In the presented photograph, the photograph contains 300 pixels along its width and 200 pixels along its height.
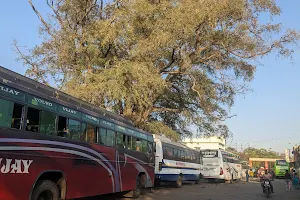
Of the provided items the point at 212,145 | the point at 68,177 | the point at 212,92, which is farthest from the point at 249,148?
the point at 68,177

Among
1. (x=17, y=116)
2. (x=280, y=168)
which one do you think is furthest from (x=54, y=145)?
(x=280, y=168)

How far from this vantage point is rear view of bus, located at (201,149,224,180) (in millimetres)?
28828

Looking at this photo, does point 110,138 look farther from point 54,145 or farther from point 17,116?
point 17,116

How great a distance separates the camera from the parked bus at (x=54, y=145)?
6.94 m

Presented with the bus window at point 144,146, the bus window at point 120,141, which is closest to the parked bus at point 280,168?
the bus window at point 144,146

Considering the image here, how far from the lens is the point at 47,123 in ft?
27.0

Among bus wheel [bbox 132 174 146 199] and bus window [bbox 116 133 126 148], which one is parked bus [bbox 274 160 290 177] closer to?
bus wheel [bbox 132 174 146 199]

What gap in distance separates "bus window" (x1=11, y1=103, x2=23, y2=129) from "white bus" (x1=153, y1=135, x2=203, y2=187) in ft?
39.2

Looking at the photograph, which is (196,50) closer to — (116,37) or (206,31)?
(206,31)

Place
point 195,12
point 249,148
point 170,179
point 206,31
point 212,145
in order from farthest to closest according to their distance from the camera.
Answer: point 249,148, point 212,145, point 170,179, point 206,31, point 195,12

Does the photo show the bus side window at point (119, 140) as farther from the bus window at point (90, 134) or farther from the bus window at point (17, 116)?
the bus window at point (17, 116)

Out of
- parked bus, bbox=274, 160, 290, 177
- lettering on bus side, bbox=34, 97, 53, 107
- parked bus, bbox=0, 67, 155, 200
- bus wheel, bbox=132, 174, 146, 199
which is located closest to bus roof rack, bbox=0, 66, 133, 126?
parked bus, bbox=0, 67, 155, 200

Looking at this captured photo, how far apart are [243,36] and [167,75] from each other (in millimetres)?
5052

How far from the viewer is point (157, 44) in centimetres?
1689
